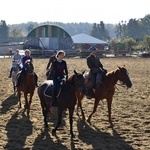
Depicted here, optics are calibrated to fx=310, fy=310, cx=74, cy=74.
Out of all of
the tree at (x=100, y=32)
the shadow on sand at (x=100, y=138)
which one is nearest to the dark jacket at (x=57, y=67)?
the shadow on sand at (x=100, y=138)

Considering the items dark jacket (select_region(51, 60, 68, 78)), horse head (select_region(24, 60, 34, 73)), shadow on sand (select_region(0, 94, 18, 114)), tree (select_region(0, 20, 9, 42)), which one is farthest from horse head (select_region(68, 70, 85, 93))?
tree (select_region(0, 20, 9, 42))

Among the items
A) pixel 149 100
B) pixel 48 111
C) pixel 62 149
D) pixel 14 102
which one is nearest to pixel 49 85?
pixel 48 111

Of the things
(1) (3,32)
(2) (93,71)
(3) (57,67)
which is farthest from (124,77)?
(1) (3,32)

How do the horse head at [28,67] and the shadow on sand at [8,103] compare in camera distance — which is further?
the shadow on sand at [8,103]

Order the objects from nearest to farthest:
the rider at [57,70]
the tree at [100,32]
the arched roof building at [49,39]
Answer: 1. the rider at [57,70]
2. the arched roof building at [49,39]
3. the tree at [100,32]

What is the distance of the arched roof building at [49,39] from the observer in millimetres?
63875

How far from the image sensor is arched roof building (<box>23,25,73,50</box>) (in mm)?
63875

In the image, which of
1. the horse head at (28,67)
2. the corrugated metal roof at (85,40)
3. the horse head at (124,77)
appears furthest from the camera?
the corrugated metal roof at (85,40)

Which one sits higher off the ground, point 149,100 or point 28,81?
point 28,81

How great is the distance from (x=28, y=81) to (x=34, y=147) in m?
4.03

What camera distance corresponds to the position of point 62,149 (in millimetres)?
7301

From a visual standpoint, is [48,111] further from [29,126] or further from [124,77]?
[124,77]

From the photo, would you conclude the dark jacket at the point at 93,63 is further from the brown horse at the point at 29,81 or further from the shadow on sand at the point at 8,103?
the shadow on sand at the point at 8,103

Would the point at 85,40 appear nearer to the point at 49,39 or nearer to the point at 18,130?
the point at 49,39
